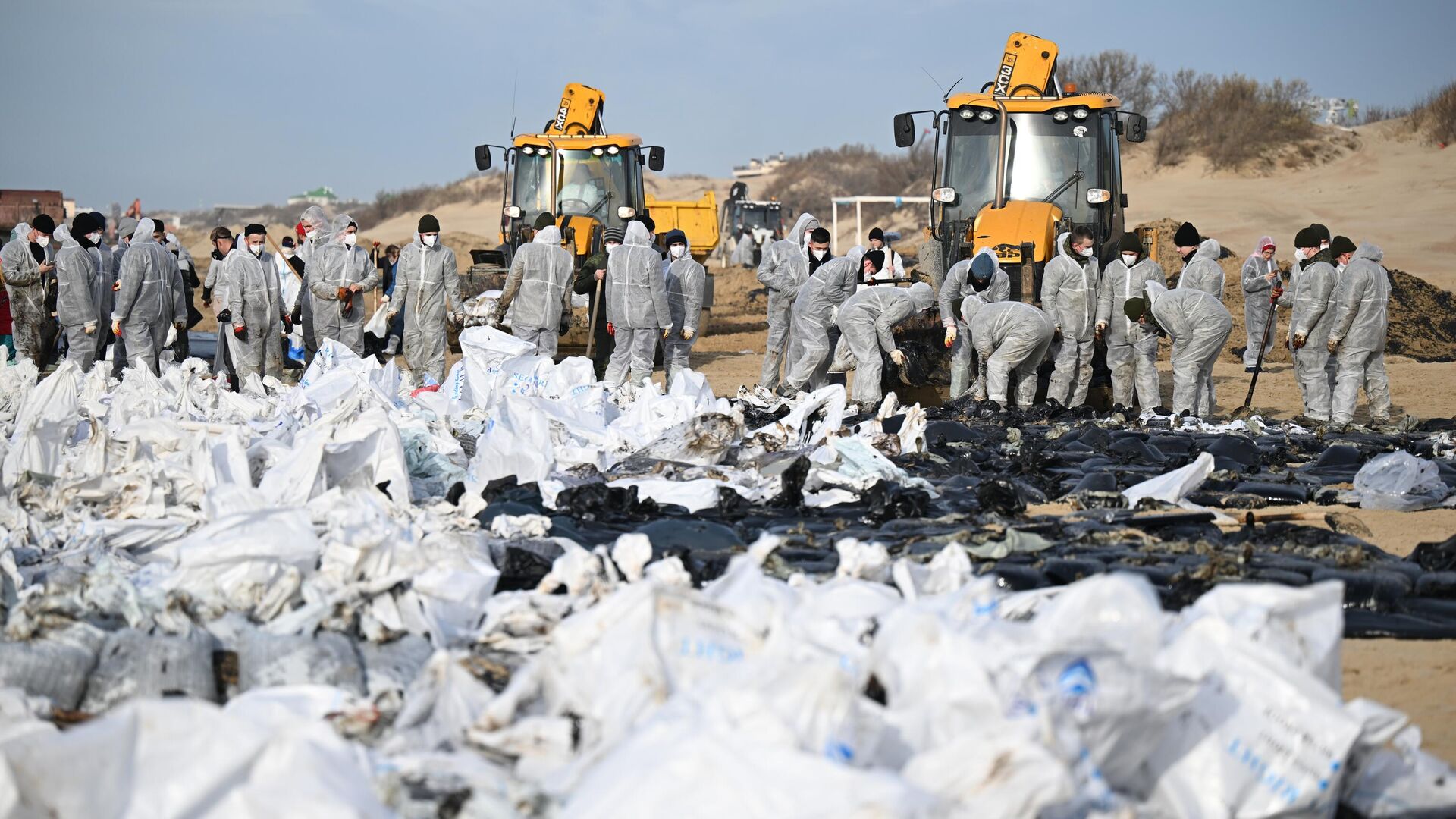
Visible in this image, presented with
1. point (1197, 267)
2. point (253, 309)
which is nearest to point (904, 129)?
point (1197, 267)

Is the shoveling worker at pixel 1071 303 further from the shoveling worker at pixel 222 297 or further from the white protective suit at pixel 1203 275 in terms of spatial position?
the shoveling worker at pixel 222 297

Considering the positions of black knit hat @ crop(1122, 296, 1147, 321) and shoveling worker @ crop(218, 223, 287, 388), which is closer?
black knit hat @ crop(1122, 296, 1147, 321)

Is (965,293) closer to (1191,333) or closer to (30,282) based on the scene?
(1191,333)

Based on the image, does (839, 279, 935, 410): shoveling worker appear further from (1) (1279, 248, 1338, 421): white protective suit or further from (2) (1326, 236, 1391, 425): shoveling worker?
(2) (1326, 236, 1391, 425): shoveling worker

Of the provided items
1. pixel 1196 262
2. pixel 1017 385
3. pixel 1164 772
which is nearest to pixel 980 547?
pixel 1164 772

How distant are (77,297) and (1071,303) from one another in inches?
327

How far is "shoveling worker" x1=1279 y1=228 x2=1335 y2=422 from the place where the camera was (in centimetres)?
955

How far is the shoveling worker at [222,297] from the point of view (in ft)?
36.7

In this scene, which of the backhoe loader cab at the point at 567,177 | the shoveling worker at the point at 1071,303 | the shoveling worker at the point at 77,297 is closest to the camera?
the shoveling worker at the point at 1071,303

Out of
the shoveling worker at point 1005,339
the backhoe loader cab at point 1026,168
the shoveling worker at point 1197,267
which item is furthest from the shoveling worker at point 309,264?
the shoveling worker at point 1197,267

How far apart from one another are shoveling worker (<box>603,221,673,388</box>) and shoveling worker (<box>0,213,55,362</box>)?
16.3ft

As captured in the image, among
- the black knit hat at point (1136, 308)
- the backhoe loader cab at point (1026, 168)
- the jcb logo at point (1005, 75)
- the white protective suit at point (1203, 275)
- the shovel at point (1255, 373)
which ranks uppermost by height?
the jcb logo at point (1005, 75)

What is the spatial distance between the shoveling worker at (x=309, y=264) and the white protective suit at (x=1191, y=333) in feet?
23.1

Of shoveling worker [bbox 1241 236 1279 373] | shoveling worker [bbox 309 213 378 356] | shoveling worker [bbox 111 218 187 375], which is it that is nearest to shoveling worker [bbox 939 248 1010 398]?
shoveling worker [bbox 1241 236 1279 373]
